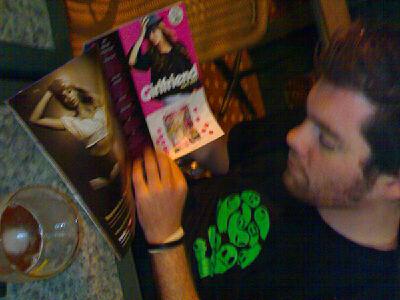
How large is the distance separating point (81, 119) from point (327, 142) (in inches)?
17.6

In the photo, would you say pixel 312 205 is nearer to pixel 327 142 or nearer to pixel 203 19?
pixel 327 142

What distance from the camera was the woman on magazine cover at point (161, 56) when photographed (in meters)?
0.68

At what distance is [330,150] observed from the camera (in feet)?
2.65

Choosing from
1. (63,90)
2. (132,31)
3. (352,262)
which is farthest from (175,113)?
(352,262)

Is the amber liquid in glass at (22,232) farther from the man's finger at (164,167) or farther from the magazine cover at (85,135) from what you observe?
the man's finger at (164,167)

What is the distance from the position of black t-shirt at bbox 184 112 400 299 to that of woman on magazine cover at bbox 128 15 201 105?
0.26 m

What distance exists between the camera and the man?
749 mm

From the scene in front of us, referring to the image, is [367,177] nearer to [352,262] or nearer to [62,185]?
[352,262]

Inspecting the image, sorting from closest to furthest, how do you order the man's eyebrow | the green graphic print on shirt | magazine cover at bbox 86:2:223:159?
magazine cover at bbox 86:2:223:159
the man's eyebrow
the green graphic print on shirt

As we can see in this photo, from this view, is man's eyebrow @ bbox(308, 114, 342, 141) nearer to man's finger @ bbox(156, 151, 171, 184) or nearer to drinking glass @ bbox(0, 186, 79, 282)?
man's finger @ bbox(156, 151, 171, 184)

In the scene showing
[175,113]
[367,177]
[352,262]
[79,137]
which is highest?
[79,137]

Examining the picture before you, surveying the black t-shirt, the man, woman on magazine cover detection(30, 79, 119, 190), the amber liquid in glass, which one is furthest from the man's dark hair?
the amber liquid in glass

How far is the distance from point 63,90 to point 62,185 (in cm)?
12

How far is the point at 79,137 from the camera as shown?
54 centimetres
